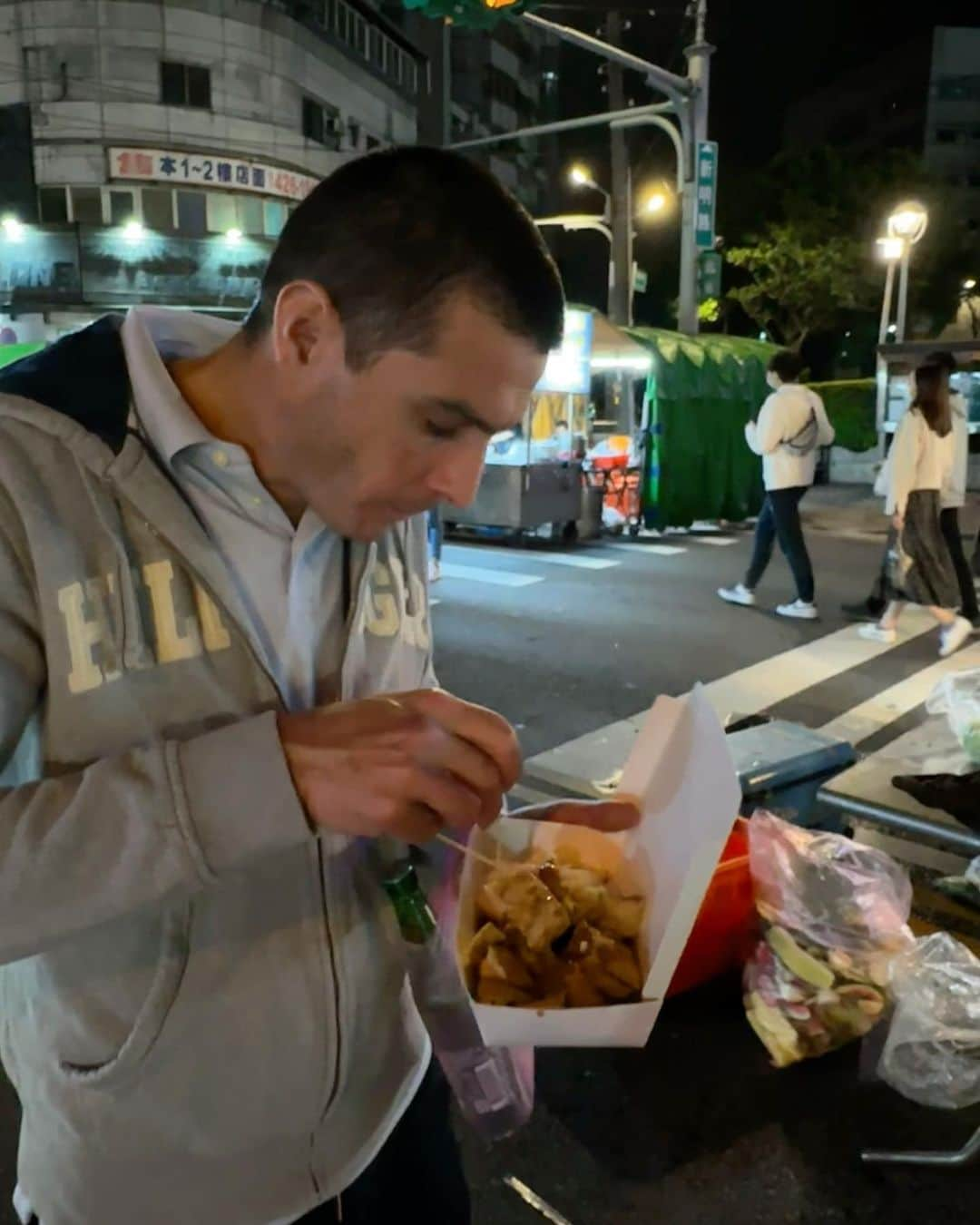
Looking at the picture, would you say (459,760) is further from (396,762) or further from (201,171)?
(201,171)

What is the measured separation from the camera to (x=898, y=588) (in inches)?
304

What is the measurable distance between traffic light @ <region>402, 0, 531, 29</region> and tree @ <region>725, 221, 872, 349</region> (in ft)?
76.8

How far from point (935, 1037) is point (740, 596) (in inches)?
258

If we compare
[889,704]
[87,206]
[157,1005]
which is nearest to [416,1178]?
[157,1005]

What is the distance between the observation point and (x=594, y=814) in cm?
153

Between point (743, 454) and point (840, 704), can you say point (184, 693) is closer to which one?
point (840, 704)

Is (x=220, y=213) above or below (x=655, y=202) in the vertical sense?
above

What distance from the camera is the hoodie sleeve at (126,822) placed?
91cm

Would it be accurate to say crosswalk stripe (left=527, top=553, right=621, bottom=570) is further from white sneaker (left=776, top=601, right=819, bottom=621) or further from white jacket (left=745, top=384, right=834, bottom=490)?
white jacket (left=745, top=384, right=834, bottom=490)

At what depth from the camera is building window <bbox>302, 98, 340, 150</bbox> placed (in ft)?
94.8

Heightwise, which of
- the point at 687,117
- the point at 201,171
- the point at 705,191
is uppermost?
the point at 201,171

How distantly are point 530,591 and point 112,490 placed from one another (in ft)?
28.1

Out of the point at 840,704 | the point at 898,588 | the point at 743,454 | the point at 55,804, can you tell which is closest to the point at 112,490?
the point at 55,804

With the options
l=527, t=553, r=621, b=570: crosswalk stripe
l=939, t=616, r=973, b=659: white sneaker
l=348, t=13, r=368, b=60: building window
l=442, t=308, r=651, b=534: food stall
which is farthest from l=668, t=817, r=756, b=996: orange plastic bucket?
l=348, t=13, r=368, b=60: building window
